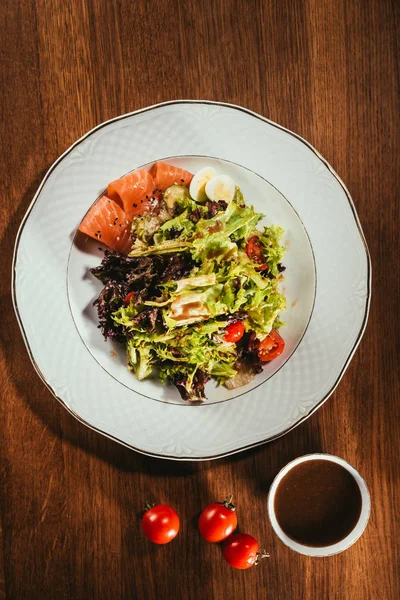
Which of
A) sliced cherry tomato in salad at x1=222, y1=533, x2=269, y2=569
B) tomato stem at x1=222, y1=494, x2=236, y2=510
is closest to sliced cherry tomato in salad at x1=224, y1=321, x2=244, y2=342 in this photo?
tomato stem at x1=222, y1=494, x2=236, y2=510

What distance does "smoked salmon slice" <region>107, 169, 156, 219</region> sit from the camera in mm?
1915

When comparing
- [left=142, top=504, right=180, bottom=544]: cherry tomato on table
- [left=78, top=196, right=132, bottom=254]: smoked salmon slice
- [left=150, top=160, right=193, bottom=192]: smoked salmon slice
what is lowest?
[left=142, top=504, right=180, bottom=544]: cherry tomato on table

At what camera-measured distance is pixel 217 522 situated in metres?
1.95

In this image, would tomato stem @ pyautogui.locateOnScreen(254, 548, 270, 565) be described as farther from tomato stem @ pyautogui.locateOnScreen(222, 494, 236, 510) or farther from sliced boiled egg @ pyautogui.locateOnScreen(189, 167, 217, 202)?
sliced boiled egg @ pyautogui.locateOnScreen(189, 167, 217, 202)

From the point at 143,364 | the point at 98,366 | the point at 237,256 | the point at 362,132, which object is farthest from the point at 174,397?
the point at 362,132

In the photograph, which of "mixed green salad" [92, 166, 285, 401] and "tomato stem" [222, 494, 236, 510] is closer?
"mixed green salad" [92, 166, 285, 401]

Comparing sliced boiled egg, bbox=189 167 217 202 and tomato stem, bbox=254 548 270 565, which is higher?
sliced boiled egg, bbox=189 167 217 202

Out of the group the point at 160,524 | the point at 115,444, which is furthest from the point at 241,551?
the point at 115,444

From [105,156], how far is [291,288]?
853 mm

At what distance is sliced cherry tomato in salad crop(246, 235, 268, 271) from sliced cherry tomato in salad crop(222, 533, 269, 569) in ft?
3.37

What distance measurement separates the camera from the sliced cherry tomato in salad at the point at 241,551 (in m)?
1.96

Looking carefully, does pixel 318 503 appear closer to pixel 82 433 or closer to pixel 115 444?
pixel 115 444

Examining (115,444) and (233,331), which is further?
(115,444)

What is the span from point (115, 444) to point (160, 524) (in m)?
0.34
